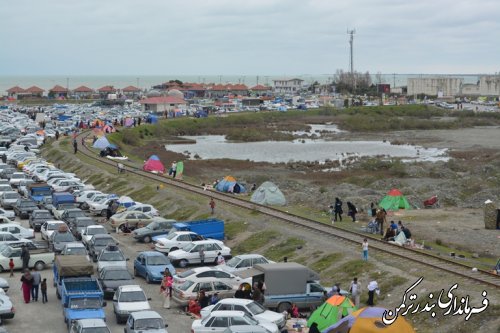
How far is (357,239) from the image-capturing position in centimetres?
3572

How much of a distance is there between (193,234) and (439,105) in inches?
6053

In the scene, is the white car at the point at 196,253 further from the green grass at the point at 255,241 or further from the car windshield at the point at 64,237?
the car windshield at the point at 64,237

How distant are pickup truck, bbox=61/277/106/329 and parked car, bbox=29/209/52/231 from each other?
1473cm

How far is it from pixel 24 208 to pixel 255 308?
78.7 ft

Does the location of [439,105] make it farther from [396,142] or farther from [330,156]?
[330,156]

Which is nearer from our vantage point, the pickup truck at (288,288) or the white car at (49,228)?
the pickup truck at (288,288)

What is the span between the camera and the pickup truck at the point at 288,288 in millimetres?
27047

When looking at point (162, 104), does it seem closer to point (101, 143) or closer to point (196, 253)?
point (101, 143)

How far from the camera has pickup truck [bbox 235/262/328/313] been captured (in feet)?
88.7

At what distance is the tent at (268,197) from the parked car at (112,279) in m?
18.2

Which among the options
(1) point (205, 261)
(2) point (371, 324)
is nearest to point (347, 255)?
(1) point (205, 261)

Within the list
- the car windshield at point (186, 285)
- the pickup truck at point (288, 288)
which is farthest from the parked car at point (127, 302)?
the pickup truck at point (288, 288)

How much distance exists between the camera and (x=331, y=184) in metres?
64.6

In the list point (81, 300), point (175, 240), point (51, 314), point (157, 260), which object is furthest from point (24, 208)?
point (81, 300)
